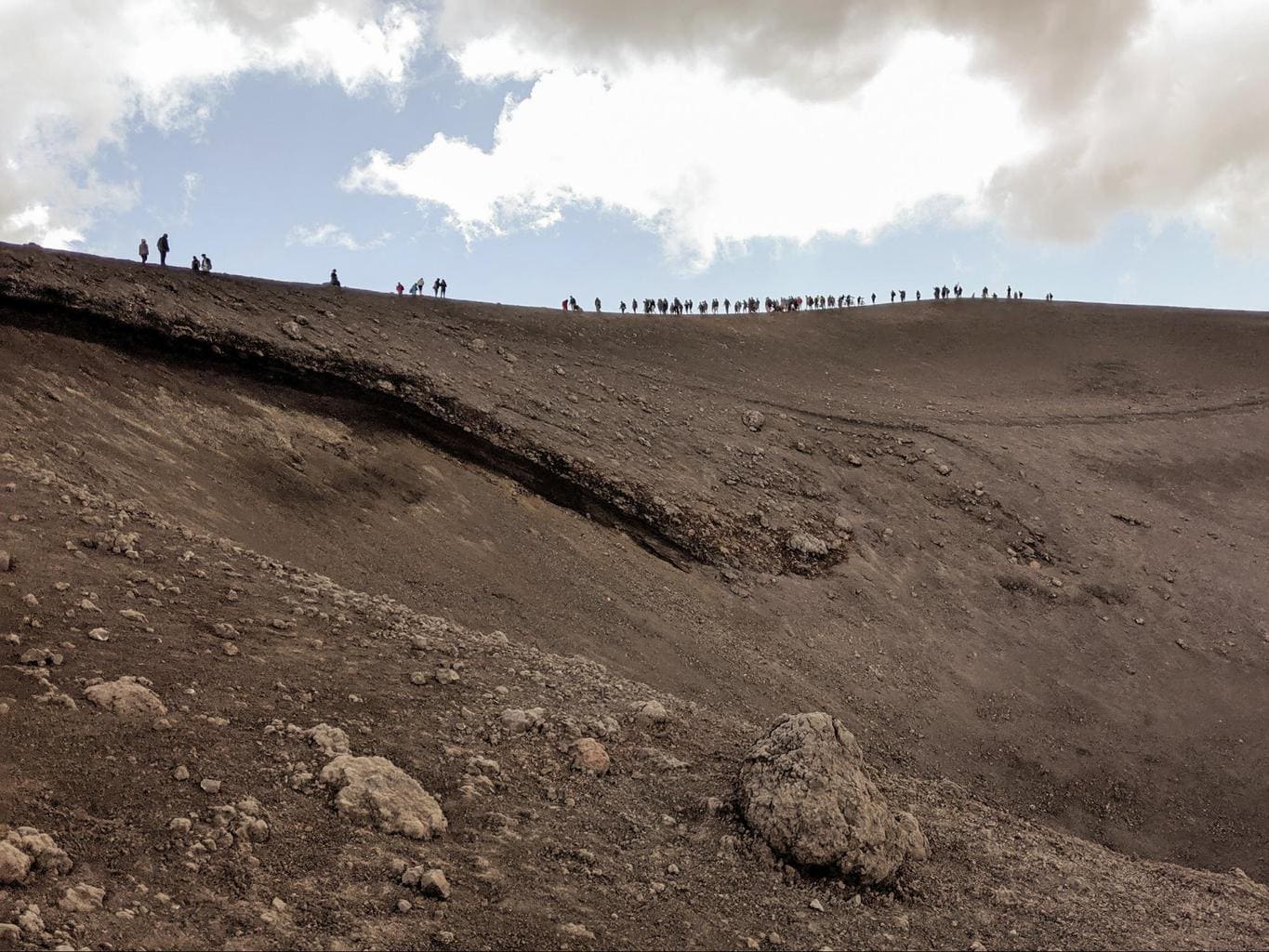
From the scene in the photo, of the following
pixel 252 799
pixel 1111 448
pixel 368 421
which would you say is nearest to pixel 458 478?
pixel 368 421

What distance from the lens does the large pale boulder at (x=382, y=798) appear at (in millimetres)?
7320

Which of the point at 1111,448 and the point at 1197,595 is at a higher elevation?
the point at 1111,448

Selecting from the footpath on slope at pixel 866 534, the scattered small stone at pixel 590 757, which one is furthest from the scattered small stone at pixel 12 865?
the footpath on slope at pixel 866 534

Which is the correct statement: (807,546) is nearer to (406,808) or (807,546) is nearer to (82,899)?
(406,808)

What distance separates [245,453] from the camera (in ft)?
51.2

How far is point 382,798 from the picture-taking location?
7.48 m

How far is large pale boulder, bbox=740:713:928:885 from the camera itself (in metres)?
8.12

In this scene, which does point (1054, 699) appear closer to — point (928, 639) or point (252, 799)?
point (928, 639)

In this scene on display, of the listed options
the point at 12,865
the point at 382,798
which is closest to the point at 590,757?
the point at 382,798

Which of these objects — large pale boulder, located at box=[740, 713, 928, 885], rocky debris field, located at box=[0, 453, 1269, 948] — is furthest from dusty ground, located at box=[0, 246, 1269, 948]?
large pale boulder, located at box=[740, 713, 928, 885]

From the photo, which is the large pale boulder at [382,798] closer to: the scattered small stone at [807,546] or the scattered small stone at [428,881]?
the scattered small stone at [428,881]

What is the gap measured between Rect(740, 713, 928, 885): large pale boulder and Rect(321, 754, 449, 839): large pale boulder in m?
3.35

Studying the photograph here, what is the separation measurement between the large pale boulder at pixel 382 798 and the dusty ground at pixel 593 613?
0.79ft

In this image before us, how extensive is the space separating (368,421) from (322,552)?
4.83m
